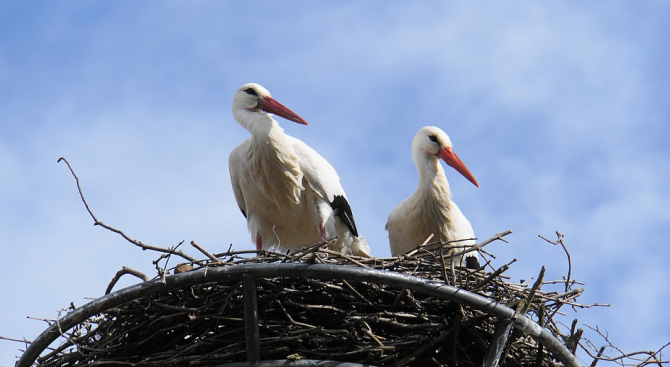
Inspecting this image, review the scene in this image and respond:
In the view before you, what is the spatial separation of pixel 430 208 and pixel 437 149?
47 centimetres

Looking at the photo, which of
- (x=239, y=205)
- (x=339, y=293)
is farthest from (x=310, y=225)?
(x=339, y=293)

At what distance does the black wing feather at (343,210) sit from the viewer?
6129 mm

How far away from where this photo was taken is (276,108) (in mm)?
6352

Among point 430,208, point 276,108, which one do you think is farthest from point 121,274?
point 430,208

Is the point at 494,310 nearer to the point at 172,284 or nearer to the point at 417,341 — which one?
the point at 417,341

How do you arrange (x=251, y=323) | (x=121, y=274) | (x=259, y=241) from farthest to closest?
→ (x=259, y=241) < (x=121, y=274) < (x=251, y=323)

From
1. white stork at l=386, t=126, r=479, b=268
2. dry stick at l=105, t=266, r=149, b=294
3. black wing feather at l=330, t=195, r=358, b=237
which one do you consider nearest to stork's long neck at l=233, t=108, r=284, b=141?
black wing feather at l=330, t=195, r=358, b=237

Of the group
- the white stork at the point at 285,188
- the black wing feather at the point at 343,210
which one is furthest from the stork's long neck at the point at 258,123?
the black wing feather at the point at 343,210

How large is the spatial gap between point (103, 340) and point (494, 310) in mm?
1631

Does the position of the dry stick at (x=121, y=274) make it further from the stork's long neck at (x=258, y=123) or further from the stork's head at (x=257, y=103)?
the stork's head at (x=257, y=103)

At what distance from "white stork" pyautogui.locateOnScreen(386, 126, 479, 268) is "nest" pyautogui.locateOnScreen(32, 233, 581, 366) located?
208 centimetres

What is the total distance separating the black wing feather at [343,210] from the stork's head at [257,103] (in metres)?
0.60

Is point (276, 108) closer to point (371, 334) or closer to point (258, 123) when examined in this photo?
point (258, 123)

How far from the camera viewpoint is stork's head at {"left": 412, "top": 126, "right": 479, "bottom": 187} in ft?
21.5
